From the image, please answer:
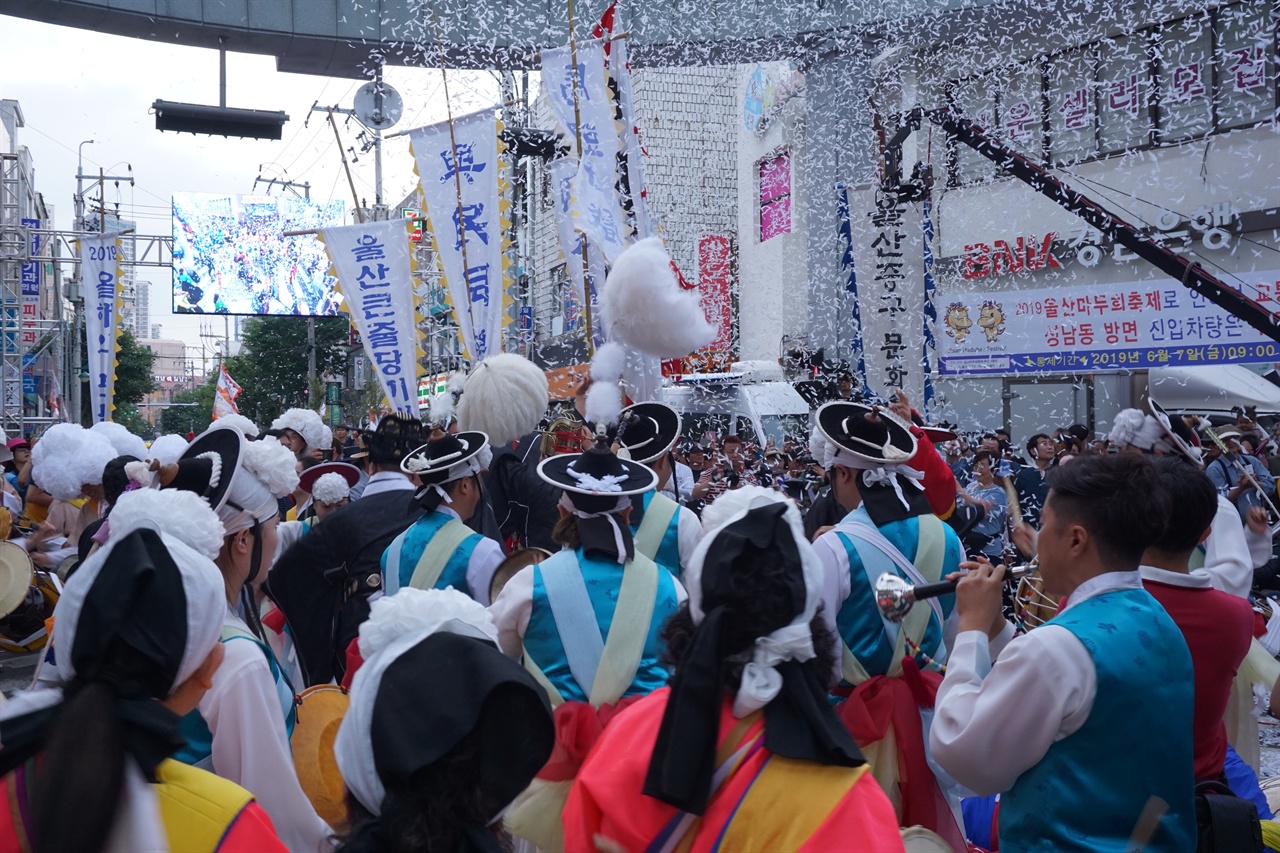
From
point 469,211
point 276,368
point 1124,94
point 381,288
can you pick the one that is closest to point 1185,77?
point 1124,94

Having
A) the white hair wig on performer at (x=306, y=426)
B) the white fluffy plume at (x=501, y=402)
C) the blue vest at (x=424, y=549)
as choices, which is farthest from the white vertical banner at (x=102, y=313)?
the blue vest at (x=424, y=549)

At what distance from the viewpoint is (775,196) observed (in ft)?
63.2

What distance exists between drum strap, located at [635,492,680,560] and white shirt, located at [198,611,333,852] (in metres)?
1.87

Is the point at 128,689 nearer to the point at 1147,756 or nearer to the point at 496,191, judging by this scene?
the point at 1147,756

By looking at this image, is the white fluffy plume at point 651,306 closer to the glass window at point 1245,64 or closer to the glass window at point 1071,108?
the glass window at point 1245,64

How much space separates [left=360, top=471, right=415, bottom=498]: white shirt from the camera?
14.5 feet

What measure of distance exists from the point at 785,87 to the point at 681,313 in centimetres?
1395

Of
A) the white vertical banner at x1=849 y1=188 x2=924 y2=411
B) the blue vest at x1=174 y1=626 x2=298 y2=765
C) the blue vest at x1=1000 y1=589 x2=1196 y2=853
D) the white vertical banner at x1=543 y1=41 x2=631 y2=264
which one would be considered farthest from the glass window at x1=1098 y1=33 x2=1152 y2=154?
the blue vest at x1=174 y1=626 x2=298 y2=765

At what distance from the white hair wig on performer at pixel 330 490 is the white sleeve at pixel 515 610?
9.46ft

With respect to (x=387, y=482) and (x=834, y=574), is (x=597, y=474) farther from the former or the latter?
(x=387, y=482)

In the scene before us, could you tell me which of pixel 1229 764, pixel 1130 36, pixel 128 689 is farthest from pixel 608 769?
pixel 1130 36

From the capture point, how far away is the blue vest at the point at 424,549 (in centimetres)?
368

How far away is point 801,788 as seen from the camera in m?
1.68

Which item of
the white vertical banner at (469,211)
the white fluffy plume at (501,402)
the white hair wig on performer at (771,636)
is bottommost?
the white hair wig on performer at (771,636)
